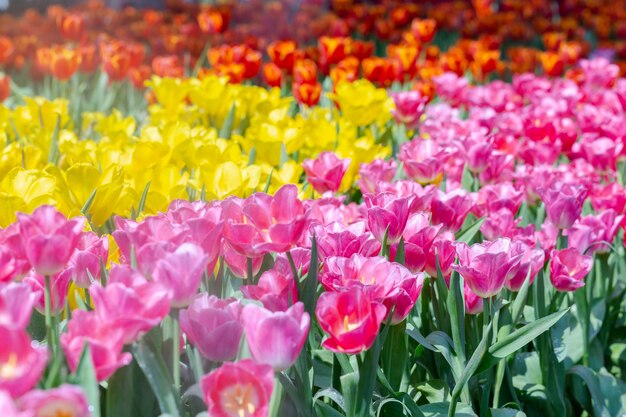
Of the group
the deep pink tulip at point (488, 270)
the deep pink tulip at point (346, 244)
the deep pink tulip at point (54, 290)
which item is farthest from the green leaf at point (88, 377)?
the deep pink tulip at point (488, 270)

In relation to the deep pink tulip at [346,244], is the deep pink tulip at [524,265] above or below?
below

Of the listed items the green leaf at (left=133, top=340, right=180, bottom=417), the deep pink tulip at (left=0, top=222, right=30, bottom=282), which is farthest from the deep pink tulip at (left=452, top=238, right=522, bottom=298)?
the deep pink tulip at (left=0, top=222, right=30, bottom=282)

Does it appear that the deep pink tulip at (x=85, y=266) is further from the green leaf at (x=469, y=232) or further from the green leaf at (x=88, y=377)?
the green leaf at (x=469, y=232)

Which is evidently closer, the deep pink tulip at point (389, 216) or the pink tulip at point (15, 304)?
the pink tulip at point (15, 304)

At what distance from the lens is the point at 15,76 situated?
435cm

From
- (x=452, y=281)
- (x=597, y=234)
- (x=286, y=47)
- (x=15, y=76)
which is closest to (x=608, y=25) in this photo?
(x=286, y=47)

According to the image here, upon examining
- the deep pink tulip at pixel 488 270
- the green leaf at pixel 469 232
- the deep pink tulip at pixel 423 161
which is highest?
the deep pink tulip at pixel 488 270

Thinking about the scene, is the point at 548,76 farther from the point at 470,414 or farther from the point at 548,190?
the point at 470,414

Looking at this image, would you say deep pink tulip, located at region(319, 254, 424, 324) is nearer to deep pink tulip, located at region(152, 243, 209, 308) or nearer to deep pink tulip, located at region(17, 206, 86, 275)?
deep pink tulip, located at region(152, 243, 209, 308)

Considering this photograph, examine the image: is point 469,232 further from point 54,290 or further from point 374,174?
point 54,290

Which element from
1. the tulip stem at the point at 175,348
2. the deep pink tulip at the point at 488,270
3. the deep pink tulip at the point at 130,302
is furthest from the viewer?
the deep pink tulip at the point at 488,270

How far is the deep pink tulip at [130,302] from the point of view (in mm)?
816

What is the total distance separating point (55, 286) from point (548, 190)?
980 mm

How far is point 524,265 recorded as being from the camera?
1280mm
